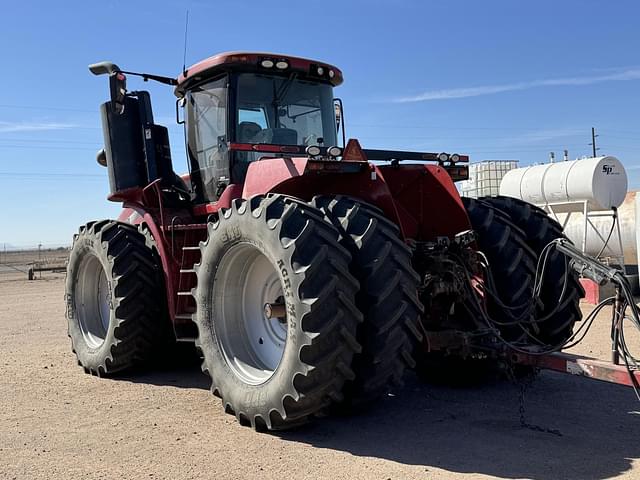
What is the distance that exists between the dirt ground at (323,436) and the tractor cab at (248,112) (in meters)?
2.29

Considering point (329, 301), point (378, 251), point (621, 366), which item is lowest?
point (621, 366)

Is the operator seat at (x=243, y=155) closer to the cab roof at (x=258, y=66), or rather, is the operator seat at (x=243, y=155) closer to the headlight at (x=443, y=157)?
the cab roof at (x=258, y=66)

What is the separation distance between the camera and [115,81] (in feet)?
23.5

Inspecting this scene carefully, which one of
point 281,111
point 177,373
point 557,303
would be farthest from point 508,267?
point 177,373

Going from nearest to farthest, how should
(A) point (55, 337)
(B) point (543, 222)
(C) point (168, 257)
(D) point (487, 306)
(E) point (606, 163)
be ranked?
(D) point (487, 306) < (B) point (543, 222) < (C) point (168, 257) < (A) point (55, 337) < (E) point (606, 163)

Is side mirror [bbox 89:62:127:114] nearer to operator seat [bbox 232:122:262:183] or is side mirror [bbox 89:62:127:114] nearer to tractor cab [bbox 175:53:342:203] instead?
tractor cab [bbox 175:53:342:203]

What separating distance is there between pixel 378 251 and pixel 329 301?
1.73ft

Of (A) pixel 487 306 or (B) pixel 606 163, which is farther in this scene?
(B) pixel 606 163

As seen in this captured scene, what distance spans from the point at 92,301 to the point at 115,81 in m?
2.70

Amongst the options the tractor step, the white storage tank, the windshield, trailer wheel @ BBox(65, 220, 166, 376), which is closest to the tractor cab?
the windshield

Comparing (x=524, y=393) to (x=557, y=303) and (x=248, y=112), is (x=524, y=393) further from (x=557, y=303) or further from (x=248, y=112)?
(x=248, y=112)

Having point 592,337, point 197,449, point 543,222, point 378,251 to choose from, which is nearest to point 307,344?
point 378,251

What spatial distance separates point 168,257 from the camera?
22.7ft

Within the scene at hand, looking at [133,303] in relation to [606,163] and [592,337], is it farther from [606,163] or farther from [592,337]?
[606,163]
